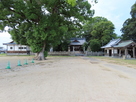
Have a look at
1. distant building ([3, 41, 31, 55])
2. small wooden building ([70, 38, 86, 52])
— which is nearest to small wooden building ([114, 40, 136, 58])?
small wooden building ([70, 38, 86, 52])

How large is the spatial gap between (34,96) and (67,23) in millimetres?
16992

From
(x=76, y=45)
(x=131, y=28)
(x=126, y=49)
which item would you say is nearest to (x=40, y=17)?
(x=126, y=49)

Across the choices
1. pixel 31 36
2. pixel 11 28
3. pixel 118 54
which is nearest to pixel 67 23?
pixel 31 36

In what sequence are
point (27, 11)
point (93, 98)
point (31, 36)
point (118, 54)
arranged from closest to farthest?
point (93, 98) < point (27, 11) < point (31, 36) < point (118, 54)

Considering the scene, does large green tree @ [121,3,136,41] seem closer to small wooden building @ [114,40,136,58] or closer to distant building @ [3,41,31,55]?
small wooden building @ [114,40,136,58]

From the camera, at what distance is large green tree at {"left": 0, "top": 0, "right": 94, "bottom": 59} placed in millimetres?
14684

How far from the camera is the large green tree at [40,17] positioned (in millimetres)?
14684

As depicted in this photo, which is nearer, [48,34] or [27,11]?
[27,11]

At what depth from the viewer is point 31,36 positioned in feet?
56.7

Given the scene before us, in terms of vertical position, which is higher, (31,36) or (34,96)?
(31,36)

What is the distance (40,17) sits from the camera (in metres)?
16.8

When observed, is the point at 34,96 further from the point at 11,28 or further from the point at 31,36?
the point at 11,28

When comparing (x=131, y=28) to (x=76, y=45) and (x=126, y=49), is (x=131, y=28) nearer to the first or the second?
(x=126, y=49)

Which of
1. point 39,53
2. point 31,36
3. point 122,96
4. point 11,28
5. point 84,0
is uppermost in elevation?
point 84,0
